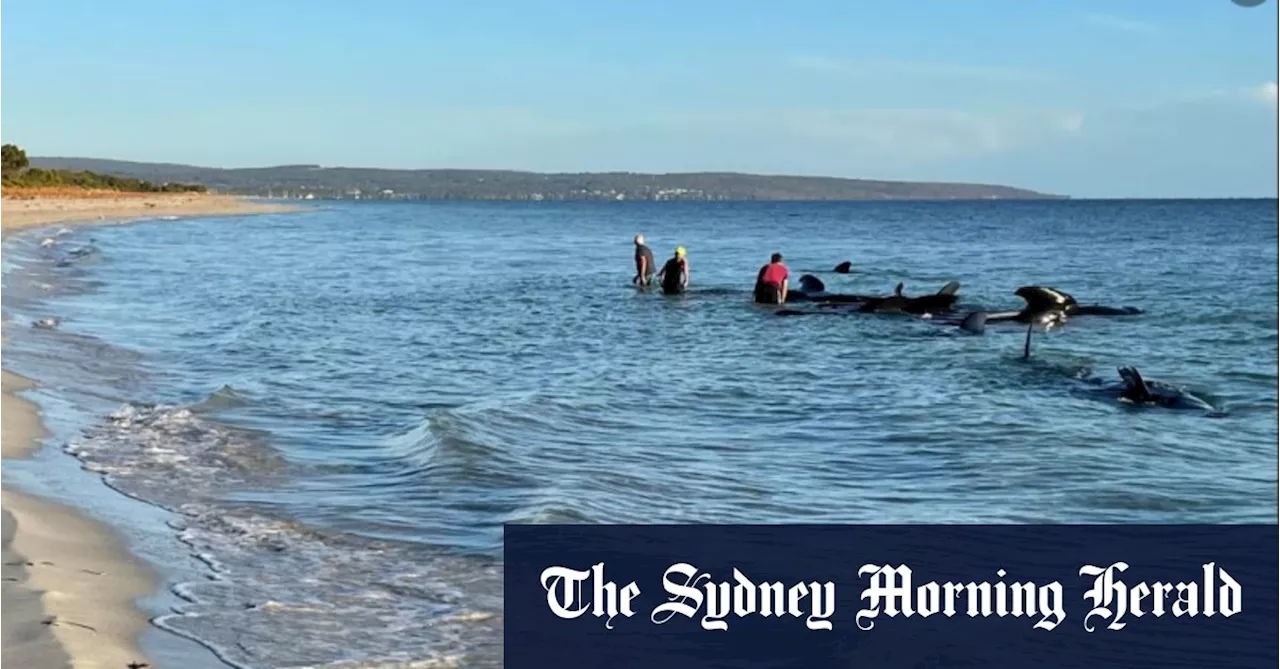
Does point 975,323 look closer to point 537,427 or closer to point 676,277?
point 676,277

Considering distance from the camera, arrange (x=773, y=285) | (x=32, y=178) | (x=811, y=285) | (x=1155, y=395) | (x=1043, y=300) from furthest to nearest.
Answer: (x=32, y=178) < (x=811, y=285) < (x=773, y=285) < (x=1043, y=300) < (x=1155, y=395)

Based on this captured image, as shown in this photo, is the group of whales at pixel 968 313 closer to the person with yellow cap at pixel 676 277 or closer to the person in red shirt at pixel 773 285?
the person in red shirt at pixel 773 285

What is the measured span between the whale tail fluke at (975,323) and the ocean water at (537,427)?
315 millimetres

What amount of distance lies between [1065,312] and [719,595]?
734 inches

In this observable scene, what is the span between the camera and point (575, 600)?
6863mm

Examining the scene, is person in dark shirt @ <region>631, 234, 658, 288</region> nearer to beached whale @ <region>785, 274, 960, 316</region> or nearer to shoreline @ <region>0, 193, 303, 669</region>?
beached whale @ <region>785, 274, 960, 316</region>

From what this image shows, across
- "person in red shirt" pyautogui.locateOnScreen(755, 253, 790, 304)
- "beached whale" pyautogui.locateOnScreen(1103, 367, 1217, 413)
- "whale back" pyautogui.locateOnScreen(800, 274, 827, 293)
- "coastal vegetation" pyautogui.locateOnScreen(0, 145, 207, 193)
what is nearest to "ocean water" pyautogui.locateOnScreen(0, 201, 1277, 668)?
"beached whale" pyautogui.locateOnScreen(1103, 367, 1217, 413)

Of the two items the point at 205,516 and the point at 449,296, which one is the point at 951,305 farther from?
the point at 205,516

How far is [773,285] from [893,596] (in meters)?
20.2

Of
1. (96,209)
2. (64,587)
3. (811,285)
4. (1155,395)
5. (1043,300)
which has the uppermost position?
(1043,300)

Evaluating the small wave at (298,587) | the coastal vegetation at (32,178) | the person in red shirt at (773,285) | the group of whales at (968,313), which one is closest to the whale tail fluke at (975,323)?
the group of whales at (968,313)

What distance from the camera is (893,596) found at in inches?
287

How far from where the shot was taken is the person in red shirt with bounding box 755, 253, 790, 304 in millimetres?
27266

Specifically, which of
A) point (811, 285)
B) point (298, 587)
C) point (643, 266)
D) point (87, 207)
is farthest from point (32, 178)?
point (298, 587)
